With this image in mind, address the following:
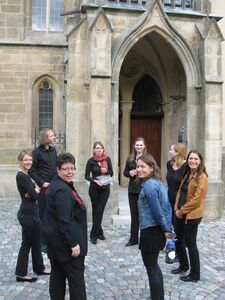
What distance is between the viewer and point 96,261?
19.1 ft

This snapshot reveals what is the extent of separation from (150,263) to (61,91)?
9.41 metres

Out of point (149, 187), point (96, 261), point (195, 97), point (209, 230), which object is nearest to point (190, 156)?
point (149, 187)

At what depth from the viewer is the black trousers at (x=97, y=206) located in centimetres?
689

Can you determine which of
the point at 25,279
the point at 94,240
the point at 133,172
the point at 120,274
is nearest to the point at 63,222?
the point at 25,279

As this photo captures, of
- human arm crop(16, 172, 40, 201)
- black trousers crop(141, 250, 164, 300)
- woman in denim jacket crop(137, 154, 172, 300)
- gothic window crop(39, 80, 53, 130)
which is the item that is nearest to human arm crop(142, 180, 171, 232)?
woman in denim jacket crop(137, 154, 172, 300)

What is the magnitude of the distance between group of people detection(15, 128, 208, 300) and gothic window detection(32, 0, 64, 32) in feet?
22.5

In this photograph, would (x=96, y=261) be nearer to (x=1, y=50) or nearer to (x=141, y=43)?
(x=141, y=43)

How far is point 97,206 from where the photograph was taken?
22.9ft

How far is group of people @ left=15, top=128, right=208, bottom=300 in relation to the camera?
348 cm

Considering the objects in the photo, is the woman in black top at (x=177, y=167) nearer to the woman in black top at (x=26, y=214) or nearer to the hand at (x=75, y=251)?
the woman in black top at (x=26, y=214)

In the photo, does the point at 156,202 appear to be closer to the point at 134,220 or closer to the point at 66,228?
the point at 66,228

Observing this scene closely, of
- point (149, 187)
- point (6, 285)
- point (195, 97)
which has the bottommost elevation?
point (6, 285)

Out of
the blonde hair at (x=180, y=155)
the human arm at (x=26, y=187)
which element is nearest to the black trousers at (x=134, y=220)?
the blonde hair at (x=180, y=155)

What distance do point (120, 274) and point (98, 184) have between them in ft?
6.21
